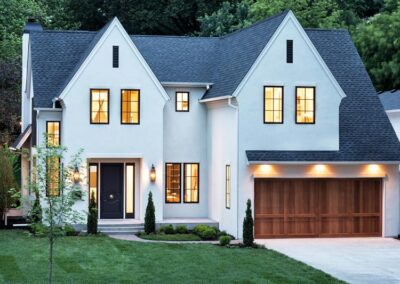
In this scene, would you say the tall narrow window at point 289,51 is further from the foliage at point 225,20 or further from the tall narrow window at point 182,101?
the foliage at point 225,20

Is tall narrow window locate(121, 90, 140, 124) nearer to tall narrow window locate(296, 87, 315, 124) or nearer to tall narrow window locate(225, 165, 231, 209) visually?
tall narrow window locate(225, 165, 231, 209)

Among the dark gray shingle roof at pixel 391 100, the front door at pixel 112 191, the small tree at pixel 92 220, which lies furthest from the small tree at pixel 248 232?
→ the dark gray shingle roof at pixel 391 100

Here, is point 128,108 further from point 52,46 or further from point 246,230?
point 246,230

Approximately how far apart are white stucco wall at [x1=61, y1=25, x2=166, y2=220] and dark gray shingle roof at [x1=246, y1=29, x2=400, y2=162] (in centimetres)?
446

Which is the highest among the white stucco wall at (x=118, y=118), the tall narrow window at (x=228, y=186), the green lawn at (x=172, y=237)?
the white stucco wall at (x=118, y=118)

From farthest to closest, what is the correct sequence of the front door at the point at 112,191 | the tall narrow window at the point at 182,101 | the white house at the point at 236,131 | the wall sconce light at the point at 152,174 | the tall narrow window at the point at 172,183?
the tall narrow window at the point at 182,101 < the tall narrow window at the point at 172,183 < the front door at the point at 112,191 < the wall sconce light at the point at 152,174 < the white house at the point at 236,131

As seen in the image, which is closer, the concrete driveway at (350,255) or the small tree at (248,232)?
the concrete driveway at (350,255)

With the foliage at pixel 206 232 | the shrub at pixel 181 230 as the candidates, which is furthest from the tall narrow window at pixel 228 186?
the shrub at pixel 181 230

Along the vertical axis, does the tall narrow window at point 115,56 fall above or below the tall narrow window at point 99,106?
above

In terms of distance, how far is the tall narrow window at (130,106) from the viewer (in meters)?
36.2

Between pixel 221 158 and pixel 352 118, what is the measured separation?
565 centimetres

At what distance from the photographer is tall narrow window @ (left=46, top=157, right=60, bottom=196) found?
21.9 meters

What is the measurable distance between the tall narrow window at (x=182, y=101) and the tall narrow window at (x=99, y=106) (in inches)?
139

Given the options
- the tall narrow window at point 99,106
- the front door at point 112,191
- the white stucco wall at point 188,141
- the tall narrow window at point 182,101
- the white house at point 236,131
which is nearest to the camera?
the white house at point 236,131
